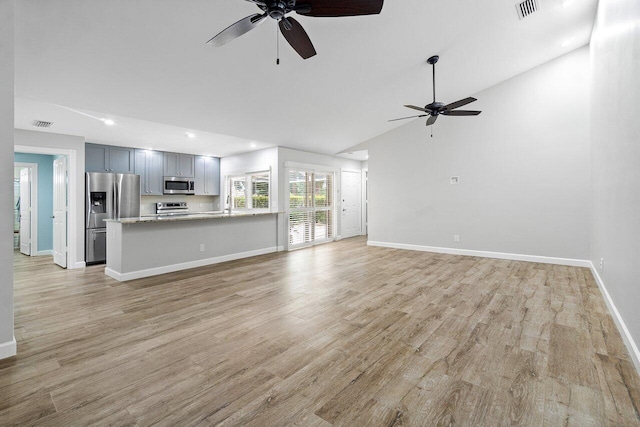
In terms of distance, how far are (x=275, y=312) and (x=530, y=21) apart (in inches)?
203

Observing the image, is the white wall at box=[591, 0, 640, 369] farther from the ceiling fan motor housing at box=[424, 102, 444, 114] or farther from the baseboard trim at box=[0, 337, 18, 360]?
the baseboard trim at box=[0, 337, 18, 360]

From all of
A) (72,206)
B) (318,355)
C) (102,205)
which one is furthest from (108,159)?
(318,355)

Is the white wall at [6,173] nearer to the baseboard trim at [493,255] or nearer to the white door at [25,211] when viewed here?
the white door at [25,211]

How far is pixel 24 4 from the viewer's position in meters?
2.31

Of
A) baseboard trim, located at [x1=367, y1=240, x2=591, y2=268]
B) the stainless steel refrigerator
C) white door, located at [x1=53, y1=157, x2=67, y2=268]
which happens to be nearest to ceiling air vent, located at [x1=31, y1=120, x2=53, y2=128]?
white door, located at [x1=53, y1=157, x2=67, y2=268]

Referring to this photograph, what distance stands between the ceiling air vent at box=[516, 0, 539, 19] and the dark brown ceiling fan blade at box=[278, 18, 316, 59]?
313 cm

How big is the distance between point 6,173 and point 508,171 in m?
6.85

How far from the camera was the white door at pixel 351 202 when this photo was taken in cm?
860

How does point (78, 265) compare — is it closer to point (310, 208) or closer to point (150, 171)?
point (150, 171)

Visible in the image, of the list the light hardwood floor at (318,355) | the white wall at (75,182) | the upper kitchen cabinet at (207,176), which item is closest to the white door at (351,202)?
the upper kitchen cabinet at (207,176)

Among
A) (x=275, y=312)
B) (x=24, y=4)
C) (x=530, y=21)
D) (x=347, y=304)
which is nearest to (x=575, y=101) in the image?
(x=530, y=21)

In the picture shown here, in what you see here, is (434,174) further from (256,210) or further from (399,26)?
(256,210)

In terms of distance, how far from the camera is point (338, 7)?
198cm

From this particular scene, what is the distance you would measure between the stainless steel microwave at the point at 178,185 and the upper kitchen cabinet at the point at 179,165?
0.11 m
